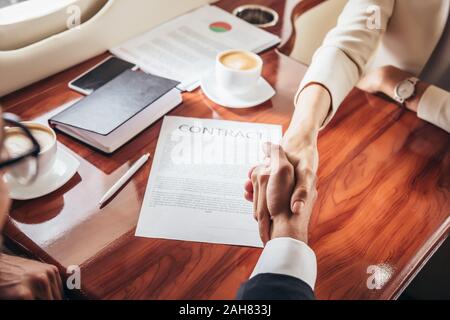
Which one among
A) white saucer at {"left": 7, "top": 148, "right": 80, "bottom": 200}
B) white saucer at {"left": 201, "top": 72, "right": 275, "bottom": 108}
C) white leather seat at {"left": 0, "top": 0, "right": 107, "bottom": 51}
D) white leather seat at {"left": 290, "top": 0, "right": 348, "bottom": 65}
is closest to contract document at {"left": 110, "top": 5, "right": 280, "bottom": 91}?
white saucer at {"left": 201, "top": 72, "right": 275, "bottom": 108}

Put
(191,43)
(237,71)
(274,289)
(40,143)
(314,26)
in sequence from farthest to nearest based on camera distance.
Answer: (314,26)
(191,43)
(237,71)
(40,143)
(274,289)

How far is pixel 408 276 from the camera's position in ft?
1.93

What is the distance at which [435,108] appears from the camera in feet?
2.67

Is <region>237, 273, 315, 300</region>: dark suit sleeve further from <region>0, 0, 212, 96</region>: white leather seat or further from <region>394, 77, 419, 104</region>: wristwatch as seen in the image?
<region>0, 0, 212, 96</region>: white leather seat

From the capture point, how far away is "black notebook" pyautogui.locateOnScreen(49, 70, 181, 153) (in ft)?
2.31

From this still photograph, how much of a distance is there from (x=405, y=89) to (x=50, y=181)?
0.74 metres

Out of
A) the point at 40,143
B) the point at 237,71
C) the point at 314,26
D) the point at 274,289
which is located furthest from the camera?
the point at 314,26

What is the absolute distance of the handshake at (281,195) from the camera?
61 cm

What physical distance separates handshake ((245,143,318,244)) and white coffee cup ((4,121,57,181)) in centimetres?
32

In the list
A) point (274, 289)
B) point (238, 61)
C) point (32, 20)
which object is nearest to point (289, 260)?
point (274, 289)

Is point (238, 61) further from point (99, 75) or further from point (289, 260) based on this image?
point (289, 260)

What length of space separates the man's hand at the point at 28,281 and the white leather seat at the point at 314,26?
4.32 ft

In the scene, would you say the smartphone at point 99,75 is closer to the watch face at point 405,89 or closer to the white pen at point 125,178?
the white pen at point 125,178

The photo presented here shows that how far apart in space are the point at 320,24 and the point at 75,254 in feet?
4.70
